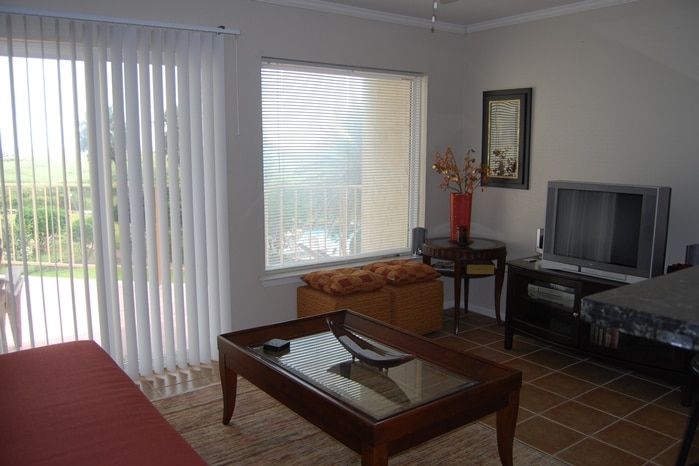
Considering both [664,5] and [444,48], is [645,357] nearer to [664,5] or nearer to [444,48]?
[664,5]

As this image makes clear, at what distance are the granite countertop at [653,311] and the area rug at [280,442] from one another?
2.03m

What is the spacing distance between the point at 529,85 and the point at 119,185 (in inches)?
123

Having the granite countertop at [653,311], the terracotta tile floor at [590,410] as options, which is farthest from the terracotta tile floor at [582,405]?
the granite countertop at [653,311]

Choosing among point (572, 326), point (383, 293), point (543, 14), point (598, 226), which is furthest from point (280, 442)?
point (543, 14)

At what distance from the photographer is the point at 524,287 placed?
13.4 feet

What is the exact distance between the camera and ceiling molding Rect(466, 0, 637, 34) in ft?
13.1

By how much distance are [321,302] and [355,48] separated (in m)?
1.93

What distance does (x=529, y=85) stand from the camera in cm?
452

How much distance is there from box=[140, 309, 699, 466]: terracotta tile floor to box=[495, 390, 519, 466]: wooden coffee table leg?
39cm

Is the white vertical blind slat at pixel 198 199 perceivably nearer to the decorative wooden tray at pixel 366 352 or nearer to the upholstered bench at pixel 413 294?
the decorative wooden tray at pixel 366 352

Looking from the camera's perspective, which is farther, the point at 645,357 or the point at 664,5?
the point at 664,5

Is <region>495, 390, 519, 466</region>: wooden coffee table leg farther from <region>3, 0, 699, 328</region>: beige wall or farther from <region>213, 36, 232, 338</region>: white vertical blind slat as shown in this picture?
<region>213, 36, 232, 338</region>: white vertical blind slat

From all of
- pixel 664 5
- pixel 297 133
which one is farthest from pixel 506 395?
pixel 664 5

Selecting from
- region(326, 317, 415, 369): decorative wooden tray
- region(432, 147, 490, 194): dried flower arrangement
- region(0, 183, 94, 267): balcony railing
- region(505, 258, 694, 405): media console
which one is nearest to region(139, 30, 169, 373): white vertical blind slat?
region(0, 183, 94, 267): balcony railing
